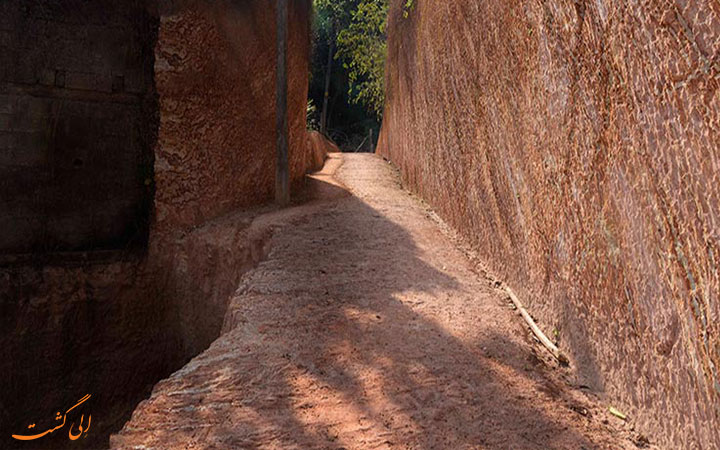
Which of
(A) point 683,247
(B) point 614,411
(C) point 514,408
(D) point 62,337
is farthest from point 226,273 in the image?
(A) point 683,247

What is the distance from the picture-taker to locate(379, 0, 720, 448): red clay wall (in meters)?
1.81

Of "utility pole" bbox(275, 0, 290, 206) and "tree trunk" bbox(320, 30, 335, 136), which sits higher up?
"tree trunk" bbox(320, 30, 335, 136)

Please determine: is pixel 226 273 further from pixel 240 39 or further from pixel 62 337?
pixel 240 39

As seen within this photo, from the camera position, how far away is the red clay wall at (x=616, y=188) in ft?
5.93

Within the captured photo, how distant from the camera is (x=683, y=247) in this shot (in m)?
1.92

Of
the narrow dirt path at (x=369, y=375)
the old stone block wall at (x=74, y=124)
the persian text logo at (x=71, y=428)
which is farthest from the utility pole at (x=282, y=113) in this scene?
the persian text logo at (x=71, y=428)

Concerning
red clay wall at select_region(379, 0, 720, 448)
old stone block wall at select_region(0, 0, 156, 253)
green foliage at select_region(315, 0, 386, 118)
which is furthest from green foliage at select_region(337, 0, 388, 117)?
red clay wall at select_region(379, 0, 720, 448)

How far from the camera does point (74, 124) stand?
6457 mm

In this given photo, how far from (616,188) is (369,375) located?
5.85 ft

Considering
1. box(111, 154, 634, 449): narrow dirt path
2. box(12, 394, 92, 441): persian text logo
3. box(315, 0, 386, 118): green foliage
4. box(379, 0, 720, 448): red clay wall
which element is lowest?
box(12, 394, 92, 441): persian text logo

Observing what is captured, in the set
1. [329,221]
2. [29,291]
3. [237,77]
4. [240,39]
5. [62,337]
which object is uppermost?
[240,39]

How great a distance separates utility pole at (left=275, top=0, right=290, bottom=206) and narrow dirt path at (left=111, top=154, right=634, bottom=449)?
2375 millimetres

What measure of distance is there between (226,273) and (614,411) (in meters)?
4.71

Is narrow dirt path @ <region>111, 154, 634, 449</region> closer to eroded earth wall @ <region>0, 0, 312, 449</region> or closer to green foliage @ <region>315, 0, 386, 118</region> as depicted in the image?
eroded earth wall @ <region>0, 0, 312, 449</region>
